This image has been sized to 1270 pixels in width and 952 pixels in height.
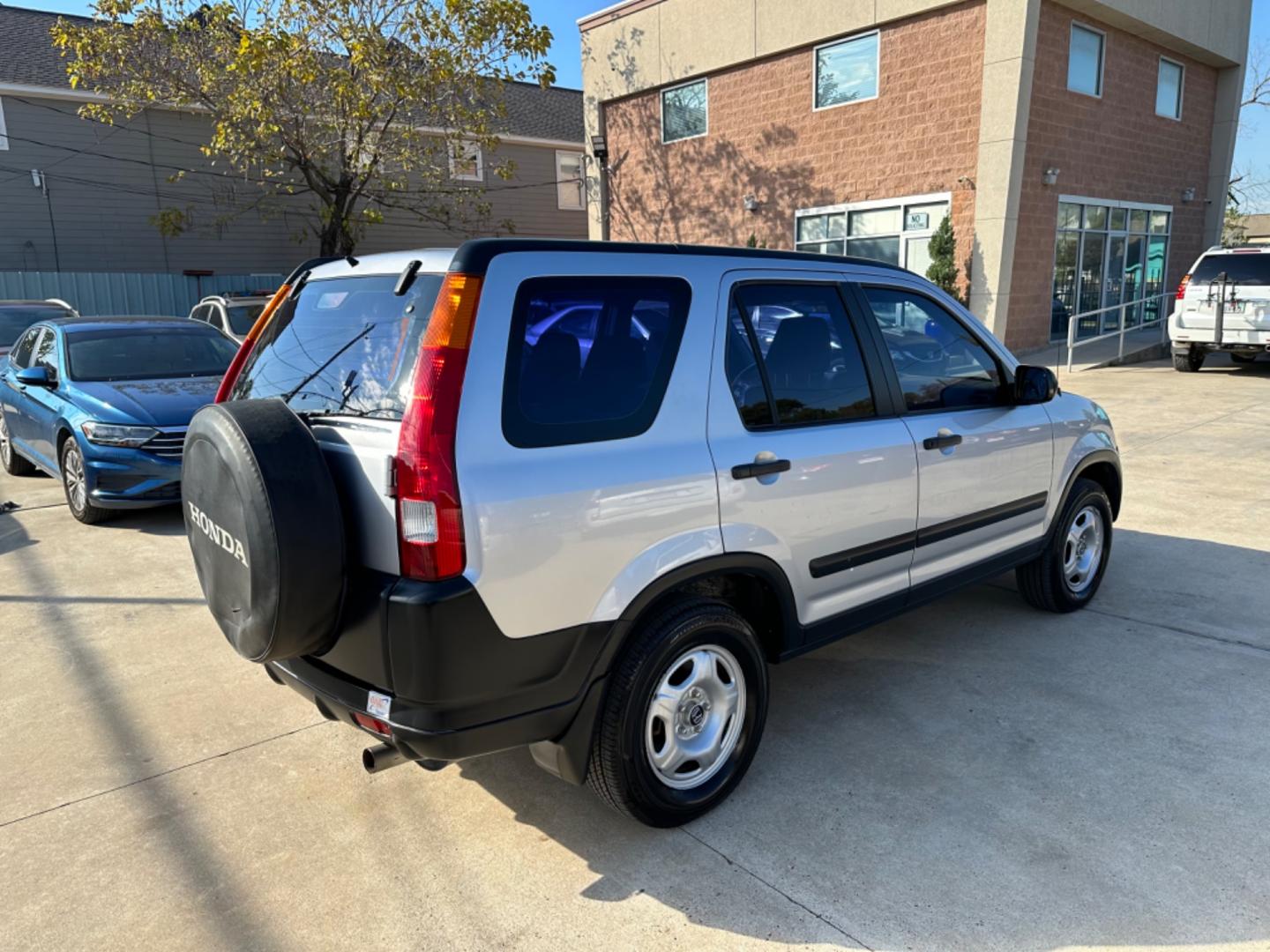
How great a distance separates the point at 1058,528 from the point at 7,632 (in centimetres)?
550

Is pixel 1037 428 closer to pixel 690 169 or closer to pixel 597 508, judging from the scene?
pixel 597 508

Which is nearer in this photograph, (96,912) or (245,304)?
(96,912)

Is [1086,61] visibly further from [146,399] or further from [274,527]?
[274,527]

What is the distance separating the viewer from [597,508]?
2.63m

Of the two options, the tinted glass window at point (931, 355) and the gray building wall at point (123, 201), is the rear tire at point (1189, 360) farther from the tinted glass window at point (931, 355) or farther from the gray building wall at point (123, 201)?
the gray building wall at point (123, 201)

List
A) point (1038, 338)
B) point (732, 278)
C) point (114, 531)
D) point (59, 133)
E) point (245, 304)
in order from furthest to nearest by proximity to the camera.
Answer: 1. point (59, 133)
2. point (1038, 338)
3. point (245, 304)
4. point (114, 531)
5. point (732, 278)

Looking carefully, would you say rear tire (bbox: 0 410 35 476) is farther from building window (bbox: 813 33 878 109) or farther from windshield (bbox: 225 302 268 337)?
building window (bbox: 813 33 878 109)

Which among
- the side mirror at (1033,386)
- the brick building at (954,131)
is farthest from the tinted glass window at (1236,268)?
the side mirror at (1033,386)

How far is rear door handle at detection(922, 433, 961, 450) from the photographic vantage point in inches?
146

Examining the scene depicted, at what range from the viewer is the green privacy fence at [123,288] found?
18.5m

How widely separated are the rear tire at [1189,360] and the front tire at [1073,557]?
11.5 meters

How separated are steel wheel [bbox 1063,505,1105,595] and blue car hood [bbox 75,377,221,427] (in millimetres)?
5993

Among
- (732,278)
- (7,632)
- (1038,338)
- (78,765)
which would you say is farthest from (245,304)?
(1038,338)

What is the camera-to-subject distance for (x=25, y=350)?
8.68 m
